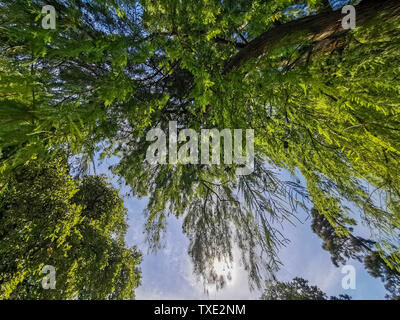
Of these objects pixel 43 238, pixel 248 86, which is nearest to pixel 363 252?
pixel 248 86

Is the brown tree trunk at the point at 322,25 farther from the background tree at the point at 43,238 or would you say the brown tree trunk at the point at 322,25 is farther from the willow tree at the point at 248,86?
the background tree at the point at 43,238

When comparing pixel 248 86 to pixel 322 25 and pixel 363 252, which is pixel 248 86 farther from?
pixel 363 252

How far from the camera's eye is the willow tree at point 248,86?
0.96 meters

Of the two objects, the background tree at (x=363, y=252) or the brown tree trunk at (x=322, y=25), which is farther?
the background tree at (x=363, y=252)

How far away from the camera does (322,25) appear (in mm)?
1317

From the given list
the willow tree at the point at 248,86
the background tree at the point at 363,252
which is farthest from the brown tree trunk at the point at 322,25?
the background tree at the point at 363,252

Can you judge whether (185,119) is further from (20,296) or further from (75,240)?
(20,296)

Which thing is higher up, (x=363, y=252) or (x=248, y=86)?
(x=248, y=86)

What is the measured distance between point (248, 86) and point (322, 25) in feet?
2.47

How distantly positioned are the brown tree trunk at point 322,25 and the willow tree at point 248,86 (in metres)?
0.01
